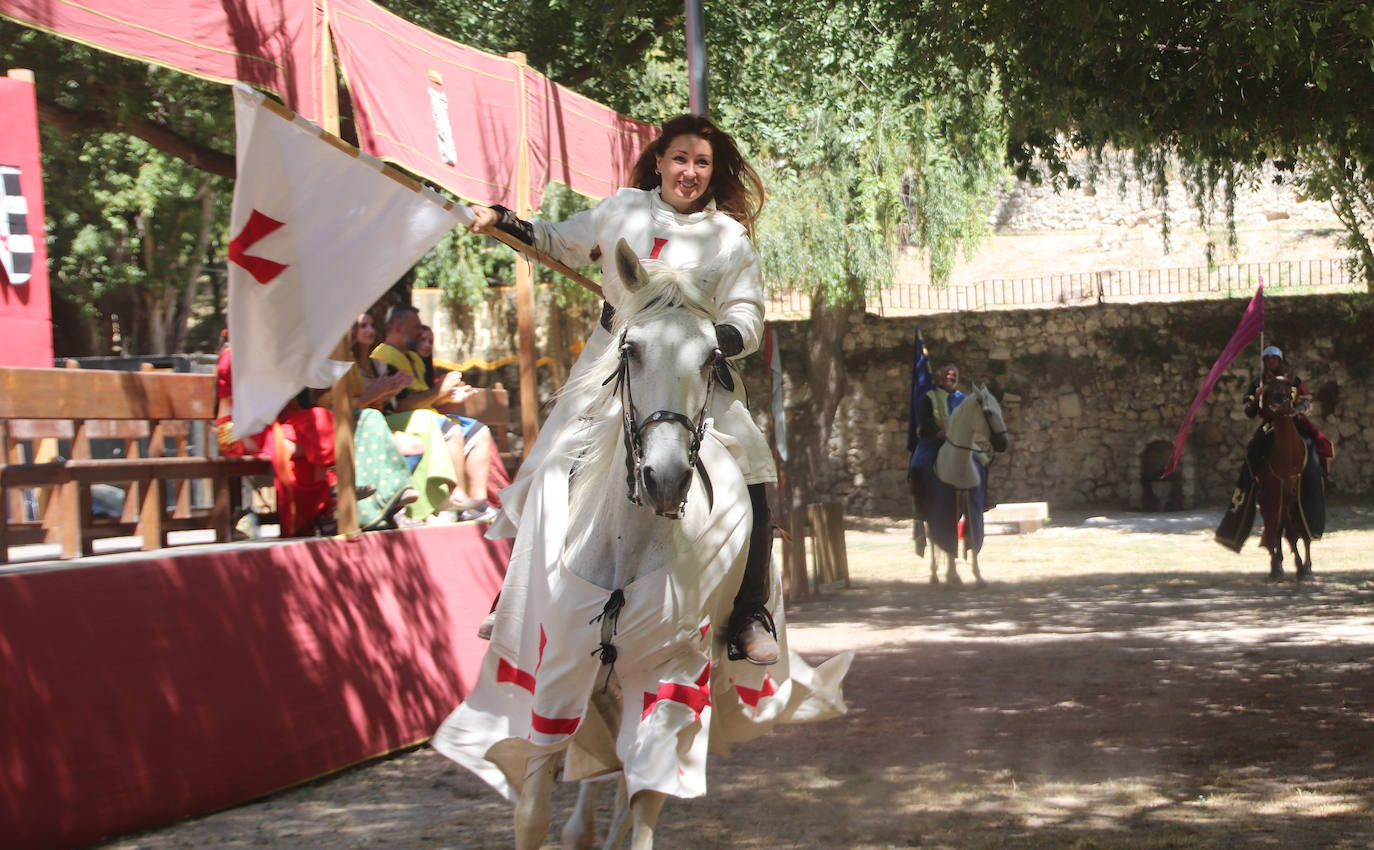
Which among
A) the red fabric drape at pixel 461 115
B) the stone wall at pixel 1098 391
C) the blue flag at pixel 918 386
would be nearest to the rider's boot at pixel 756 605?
the red fabric drape at pixel 461 115

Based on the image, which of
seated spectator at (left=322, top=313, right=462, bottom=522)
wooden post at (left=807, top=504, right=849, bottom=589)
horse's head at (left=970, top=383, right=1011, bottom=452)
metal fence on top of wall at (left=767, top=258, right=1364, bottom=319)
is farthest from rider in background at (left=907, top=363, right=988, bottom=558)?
seated spectator at (left=322, top=313, right=462, bottom=522)

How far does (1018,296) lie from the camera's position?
3269cm

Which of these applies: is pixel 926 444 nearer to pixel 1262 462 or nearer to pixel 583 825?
pixel 1262 462

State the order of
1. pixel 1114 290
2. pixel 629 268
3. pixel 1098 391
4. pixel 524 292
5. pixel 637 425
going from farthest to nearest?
1. pixel 1114 290
2. pixel 1098 391
3. pixel 524 292
4. pixel 629 268
5. pixel 637 425

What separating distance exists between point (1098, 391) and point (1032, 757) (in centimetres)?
1862

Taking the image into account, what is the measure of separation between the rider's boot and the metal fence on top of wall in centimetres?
2069

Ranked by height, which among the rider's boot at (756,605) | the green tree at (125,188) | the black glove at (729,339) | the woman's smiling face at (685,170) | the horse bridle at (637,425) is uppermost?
the green tree at (125,188)

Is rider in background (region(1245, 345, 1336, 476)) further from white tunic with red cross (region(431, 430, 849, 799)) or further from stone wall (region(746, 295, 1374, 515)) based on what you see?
white tunic with red cross (region(431, 430, 849, 799))

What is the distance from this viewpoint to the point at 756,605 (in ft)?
14.1

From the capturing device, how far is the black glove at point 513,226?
169 inches

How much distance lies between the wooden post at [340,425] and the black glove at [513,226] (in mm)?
2334

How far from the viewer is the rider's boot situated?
4.18 metres

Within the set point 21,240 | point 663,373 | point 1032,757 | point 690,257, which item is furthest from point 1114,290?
point 663,373

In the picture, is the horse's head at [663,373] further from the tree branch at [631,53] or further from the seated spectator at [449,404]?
the tree branch at [631,53]
